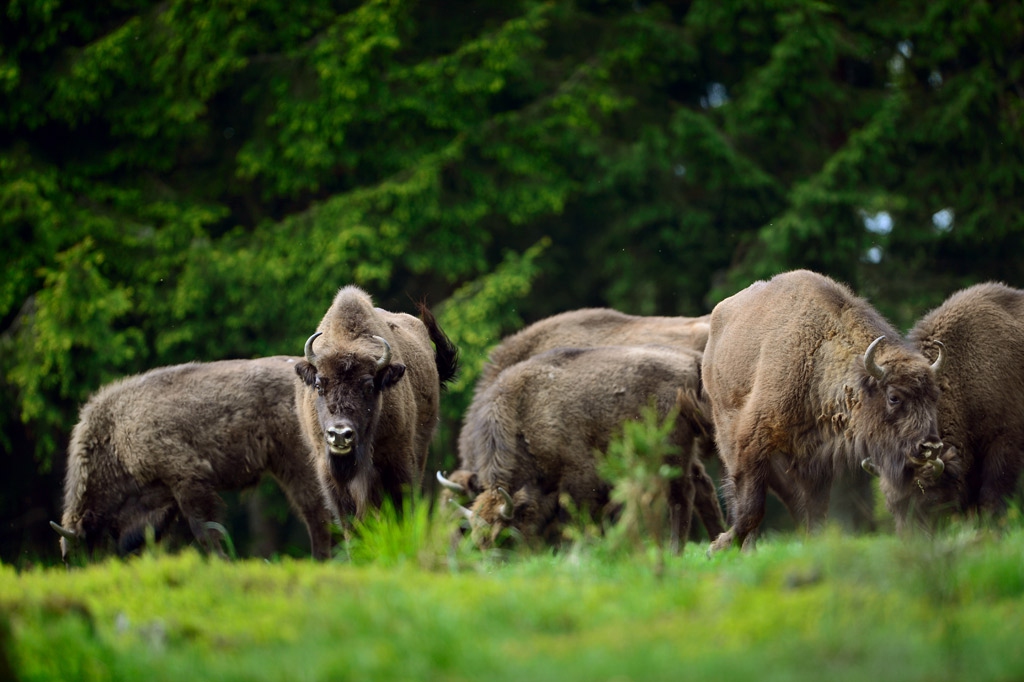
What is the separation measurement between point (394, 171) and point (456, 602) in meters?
13.5

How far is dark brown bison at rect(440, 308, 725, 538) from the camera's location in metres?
11.2

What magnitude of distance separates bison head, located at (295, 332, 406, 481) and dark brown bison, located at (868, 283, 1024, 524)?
4.43m

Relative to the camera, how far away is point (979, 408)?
30.1ft

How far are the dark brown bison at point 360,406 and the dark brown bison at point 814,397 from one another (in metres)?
2.66

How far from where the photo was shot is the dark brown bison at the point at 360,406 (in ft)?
26.7

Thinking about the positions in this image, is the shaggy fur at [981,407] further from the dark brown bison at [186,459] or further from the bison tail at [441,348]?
the dark brown bison at [186,459]

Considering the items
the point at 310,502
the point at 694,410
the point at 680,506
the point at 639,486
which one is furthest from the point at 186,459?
the point at 639,486

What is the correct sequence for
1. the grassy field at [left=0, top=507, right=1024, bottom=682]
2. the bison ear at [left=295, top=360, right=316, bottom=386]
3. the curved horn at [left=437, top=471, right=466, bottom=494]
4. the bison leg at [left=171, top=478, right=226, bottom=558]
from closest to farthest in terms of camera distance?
the grassy field at [left=0, top=507, right=1024, bottom=682]
the bison ear at [left=295, top=360, right=316, bottom=386]
the curved horn at [left=437, top=471, right=466, bottom=494]
the bison leg at [left=171, top=478, right=226, bottom=558]

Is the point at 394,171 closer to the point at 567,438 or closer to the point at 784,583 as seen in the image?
the point at 567,438

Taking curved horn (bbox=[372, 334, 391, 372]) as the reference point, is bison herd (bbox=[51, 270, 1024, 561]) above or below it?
below

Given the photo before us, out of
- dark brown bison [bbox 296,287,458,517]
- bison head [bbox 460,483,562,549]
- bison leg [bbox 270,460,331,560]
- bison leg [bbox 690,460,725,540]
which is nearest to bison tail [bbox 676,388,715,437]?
bison leg [bbox 690,460,725,540]

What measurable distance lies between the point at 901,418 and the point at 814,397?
66cm

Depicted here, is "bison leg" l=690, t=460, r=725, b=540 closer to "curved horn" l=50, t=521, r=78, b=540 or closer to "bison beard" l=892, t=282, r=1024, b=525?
"bison beard" l=892, t=282, r=1024, b=525

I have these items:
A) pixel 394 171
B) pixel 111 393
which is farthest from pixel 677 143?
pixel 111 393
